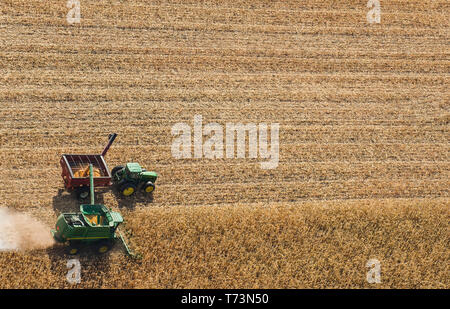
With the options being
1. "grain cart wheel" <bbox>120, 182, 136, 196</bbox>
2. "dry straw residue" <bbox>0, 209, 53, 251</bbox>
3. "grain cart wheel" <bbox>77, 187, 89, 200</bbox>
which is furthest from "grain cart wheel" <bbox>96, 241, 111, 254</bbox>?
"grain cart wheel" <bbox>120, 182, 136, 196</bbox>

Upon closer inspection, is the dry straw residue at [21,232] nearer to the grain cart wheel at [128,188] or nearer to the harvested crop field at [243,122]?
the harvested crop field at [243,122]

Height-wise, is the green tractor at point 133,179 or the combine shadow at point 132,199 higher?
the green tractor at point 133,179

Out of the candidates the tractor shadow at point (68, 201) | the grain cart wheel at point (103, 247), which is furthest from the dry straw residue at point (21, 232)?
the grain cart wheel at point (103, 247)

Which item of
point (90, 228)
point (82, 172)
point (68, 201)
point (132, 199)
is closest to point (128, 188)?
point (132, 199)

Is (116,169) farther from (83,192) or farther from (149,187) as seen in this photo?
(83,192)

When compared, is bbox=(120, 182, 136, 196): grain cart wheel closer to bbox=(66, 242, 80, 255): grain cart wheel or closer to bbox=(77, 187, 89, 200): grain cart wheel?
bbox=(77, 187, 89, 200): grain cart wheel
